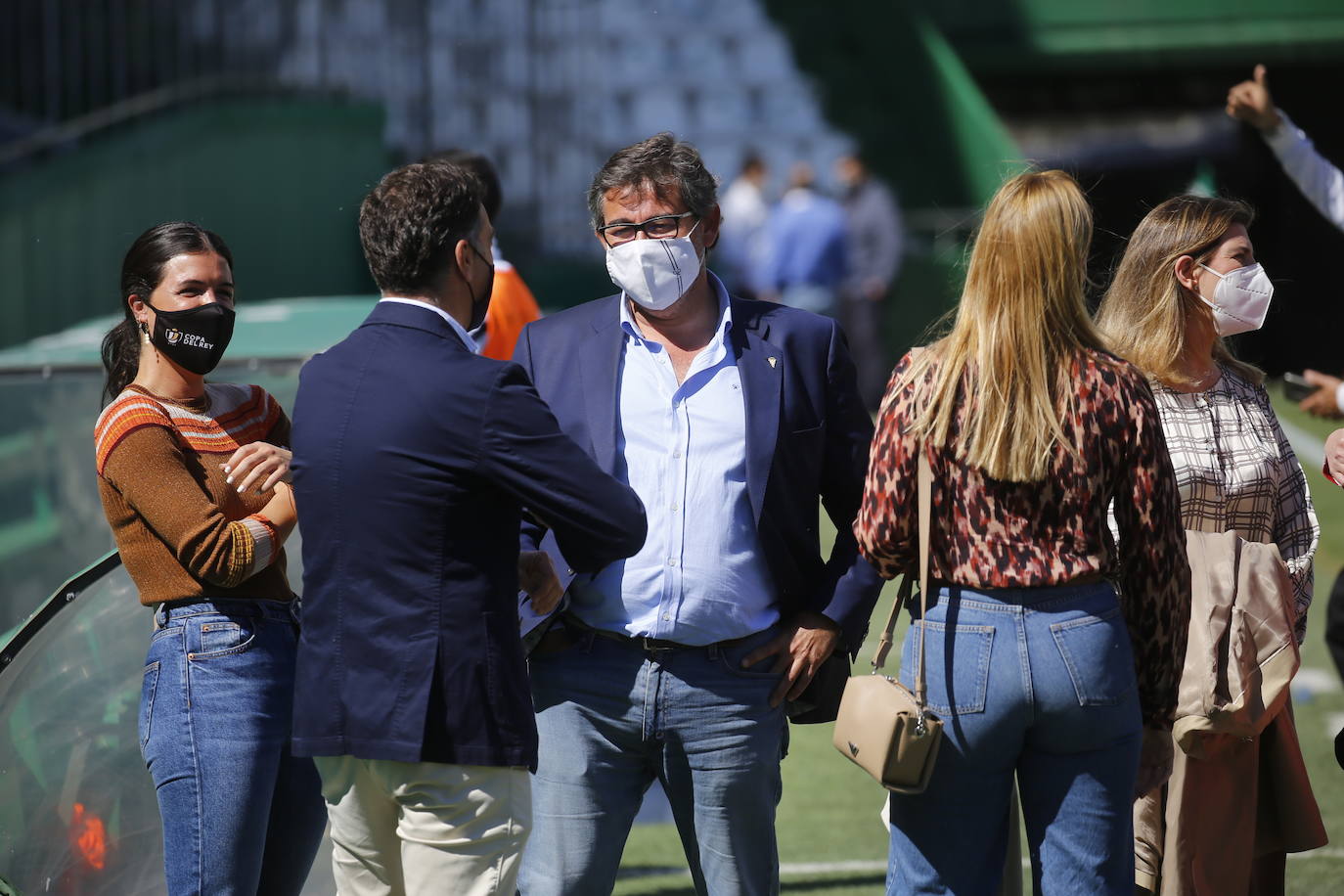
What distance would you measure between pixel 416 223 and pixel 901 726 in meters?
1.23

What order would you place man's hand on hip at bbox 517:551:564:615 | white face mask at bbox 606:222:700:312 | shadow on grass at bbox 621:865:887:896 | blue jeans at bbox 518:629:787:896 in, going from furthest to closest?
shadow on grass at bbox 621:865:887:896 → white face mask at bbox 606:222:700:312 → blue jeans at bbox 518:629:787:896 → man's hand on hip at bbox 517:551:564:615

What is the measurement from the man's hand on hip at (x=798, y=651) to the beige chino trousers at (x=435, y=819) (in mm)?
630

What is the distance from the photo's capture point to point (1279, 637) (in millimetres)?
3361

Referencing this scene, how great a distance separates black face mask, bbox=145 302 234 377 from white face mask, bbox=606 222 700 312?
Answer: 2.63 feet

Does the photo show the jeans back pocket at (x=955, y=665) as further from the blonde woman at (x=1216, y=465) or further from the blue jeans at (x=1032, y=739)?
the blonde woman at (x=1216, y=465)

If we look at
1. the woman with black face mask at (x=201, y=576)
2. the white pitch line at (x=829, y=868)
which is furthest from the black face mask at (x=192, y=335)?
the white pitch line at (x=829, y=868)

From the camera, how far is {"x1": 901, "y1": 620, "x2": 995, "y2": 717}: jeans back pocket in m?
2.76

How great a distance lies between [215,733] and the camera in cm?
288

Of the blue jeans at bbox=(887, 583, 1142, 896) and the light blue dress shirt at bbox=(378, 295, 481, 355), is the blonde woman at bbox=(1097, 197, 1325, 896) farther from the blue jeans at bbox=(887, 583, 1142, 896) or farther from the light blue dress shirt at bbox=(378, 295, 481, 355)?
the light blue dress shirt at bbox=(378, 295, 481, 355)

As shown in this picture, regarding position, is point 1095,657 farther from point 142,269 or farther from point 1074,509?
point 142,269

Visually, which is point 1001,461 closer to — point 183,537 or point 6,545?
point 183,537

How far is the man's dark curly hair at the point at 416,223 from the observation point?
2.69 metres

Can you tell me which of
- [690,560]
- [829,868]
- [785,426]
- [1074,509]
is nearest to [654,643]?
[690,560]

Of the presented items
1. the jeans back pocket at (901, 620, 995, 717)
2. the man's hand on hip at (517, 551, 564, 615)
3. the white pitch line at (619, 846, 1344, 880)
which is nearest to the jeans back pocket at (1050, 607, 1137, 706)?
A: the jeans back pocket at (901, 620, 995, 717)
